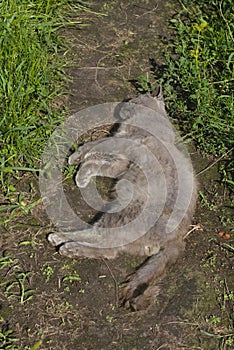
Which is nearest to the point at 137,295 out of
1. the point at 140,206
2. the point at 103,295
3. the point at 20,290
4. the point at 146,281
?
the point at 146,281

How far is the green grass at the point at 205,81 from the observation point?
163 inches

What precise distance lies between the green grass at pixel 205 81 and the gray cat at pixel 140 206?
298mm

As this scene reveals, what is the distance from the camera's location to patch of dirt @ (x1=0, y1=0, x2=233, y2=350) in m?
3.12

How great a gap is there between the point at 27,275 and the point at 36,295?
0.43ft

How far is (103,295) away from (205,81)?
1.81 meters

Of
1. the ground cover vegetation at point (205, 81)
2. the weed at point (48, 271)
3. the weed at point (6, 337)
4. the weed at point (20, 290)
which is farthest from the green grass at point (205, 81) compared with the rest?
the weed at point (6, 337)

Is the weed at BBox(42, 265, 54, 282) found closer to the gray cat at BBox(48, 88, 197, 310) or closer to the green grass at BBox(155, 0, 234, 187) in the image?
the gray cat at BBox(48, 88, 197, 310)

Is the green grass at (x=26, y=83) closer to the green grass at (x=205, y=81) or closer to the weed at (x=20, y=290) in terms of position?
the weed at (x=20, y=290)

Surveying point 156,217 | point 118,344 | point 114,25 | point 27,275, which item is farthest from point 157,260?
point 114,25

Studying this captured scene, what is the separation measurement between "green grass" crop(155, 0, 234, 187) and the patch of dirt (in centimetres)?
26

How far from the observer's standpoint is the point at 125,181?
144 inches

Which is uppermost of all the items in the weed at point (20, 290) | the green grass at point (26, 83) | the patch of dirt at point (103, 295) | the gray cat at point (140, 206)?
the green grass at point (26, 83)

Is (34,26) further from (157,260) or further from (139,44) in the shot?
(157,260)

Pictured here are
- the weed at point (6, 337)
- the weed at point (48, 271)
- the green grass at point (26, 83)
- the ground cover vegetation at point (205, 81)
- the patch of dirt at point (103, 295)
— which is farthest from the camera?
the ground cover vegetation at point (205, 81)
